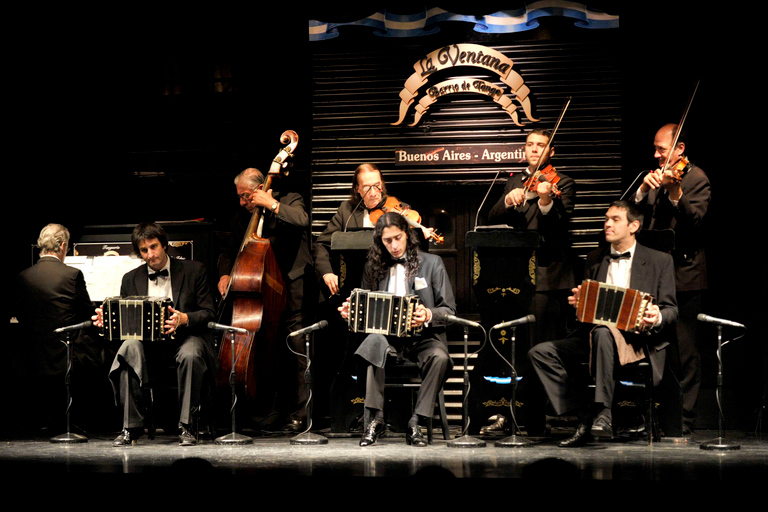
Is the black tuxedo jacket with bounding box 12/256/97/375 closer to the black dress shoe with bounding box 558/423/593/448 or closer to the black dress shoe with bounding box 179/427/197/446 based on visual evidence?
the black dress shoe with bounding box 179/427/197/446

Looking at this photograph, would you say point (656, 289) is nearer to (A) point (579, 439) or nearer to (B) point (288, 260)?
(A) point (579, 439)

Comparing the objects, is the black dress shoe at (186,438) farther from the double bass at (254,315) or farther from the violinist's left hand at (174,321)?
the violinist's left hand at (174,321)

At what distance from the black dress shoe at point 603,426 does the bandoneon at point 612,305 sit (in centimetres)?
61

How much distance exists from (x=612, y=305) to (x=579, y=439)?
848 mm

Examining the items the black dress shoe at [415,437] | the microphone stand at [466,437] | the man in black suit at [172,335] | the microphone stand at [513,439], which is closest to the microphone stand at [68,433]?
the man in black suit at [172,335]

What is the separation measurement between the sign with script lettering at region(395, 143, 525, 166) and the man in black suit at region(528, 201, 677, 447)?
1753 millimetres

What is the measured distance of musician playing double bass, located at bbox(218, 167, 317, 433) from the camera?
7.05 metres

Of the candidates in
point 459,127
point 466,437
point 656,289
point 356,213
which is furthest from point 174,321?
point 656,289

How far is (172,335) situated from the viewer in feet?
21.1

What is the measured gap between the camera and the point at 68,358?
651 cm

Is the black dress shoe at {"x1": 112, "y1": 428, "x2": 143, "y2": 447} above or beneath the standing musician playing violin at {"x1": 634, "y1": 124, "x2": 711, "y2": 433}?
beneath

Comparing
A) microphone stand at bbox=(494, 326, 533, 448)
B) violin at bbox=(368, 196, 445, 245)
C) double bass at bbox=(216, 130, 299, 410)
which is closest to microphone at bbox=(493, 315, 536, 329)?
microphone stand at bbox=(494, 326, 533, 448)

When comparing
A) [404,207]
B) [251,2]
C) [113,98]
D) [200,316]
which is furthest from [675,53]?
[113,98]

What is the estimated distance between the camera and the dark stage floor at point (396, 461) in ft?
14.6
